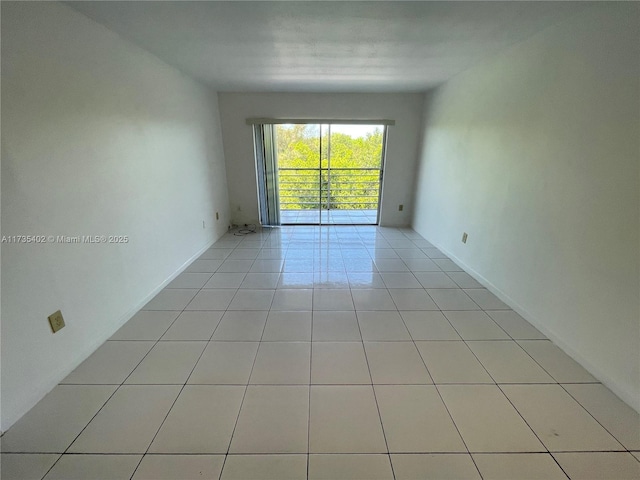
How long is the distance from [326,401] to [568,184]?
190 cm

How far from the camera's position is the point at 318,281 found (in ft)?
8.77

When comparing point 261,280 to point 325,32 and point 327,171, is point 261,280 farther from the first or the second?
point 327,171

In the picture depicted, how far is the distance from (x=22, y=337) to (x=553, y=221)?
304 centimetres

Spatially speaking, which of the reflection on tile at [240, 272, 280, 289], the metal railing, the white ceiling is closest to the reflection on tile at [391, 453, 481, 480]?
the reflection on tile at [240, 272, 280, 289]

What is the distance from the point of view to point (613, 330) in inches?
55.9

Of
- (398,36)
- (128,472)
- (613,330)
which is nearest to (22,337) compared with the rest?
(128,472)

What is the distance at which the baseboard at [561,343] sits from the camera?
1359mm

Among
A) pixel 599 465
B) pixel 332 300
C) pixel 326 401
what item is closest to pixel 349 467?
pixel 326 401

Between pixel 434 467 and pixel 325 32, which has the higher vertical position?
pixel 325 32

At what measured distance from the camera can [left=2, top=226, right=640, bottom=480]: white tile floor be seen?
1110 mm

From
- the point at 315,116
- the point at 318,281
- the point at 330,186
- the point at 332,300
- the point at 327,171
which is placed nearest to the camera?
the point at 332,300

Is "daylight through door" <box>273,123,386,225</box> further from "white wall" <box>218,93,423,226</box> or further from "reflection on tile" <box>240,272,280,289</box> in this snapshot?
"reflection on tile" <box>240,272,280,289</box>

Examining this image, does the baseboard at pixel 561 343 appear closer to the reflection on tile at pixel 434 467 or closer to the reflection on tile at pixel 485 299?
the reflection on tile at pixel 485 299

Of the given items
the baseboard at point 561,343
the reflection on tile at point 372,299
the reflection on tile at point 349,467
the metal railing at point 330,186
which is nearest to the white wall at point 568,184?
the baseboard at point 561,343
